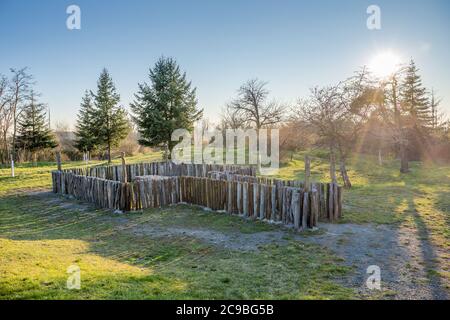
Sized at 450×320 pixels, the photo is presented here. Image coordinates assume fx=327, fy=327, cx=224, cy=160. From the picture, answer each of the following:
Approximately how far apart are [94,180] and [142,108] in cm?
1705

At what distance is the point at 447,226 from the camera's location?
32.7 feet

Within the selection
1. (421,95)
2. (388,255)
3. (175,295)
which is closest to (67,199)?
(175,295)

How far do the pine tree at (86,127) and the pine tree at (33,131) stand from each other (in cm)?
366

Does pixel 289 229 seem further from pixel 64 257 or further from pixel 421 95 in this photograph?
pixel 421 95

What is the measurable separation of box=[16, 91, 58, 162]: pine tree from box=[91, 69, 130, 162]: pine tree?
6.63m

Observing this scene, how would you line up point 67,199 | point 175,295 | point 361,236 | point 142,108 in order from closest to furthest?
point 175,295 < point 361,236 < point 67,199 < point 142,108

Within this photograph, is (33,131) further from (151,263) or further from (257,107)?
(151,263)

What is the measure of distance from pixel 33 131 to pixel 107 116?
9.04 m


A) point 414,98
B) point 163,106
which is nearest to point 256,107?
point 163,106

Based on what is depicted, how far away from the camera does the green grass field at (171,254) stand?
521cm

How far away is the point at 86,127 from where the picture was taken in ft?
103

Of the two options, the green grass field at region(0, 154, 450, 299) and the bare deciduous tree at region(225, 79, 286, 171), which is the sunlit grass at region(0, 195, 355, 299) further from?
the bare deciduous tree at region(225, 79, 286, 171)

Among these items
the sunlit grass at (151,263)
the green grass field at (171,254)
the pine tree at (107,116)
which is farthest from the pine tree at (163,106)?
the sunlit grass at (151,263)

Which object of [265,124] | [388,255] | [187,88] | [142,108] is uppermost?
[187,88]
